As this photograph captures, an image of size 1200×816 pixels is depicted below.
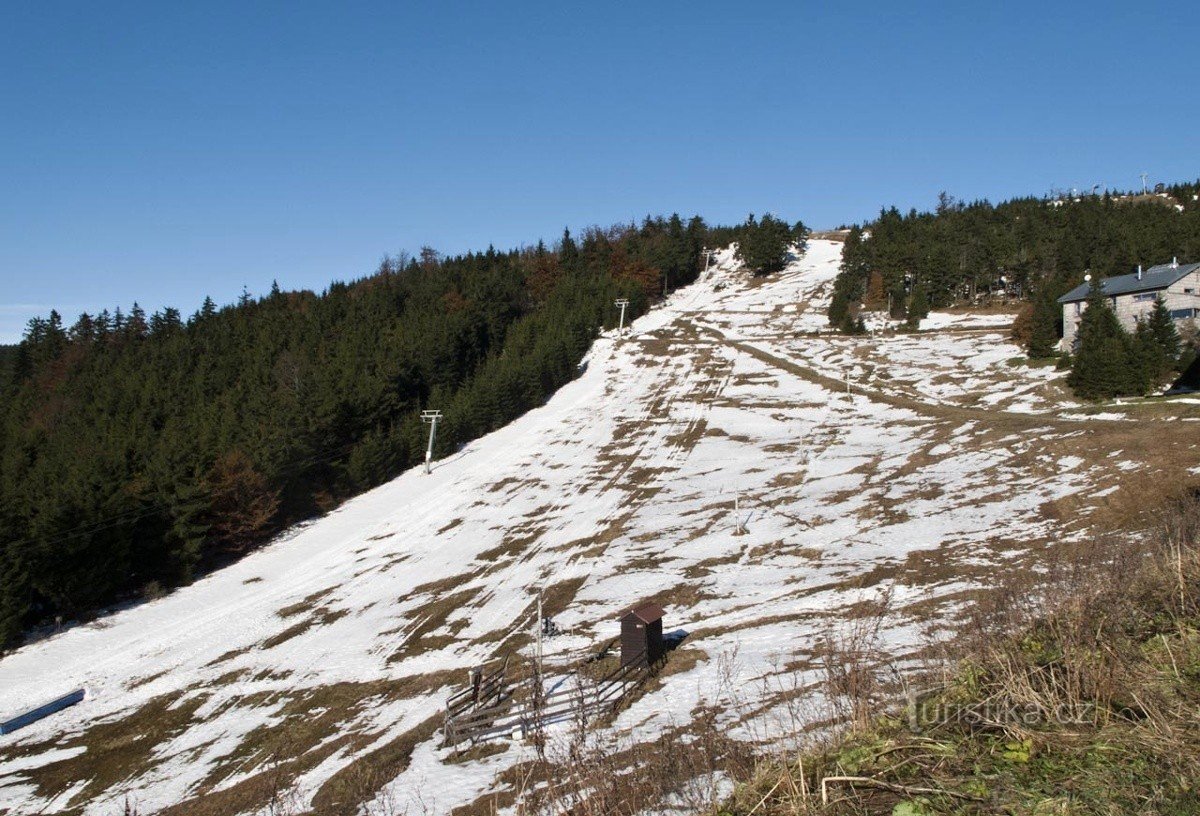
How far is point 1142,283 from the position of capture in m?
73.5

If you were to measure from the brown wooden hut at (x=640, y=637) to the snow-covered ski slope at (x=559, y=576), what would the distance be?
1080 mm

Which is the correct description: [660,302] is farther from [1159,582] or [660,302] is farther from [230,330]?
[1159,582]

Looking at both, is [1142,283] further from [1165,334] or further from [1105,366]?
[1105,366]

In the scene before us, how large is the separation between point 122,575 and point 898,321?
345 feet

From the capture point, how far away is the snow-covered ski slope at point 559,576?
22984 millimetres

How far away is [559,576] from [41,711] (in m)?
25.2

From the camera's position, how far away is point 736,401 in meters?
77.7

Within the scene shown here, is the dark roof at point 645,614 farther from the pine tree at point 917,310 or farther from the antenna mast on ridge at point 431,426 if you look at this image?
the pine tree at point 917,310

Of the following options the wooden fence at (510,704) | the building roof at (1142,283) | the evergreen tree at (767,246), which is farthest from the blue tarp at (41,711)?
the evergreen tree at (767,246)

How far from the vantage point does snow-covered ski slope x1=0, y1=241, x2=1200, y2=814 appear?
22984 millimetres

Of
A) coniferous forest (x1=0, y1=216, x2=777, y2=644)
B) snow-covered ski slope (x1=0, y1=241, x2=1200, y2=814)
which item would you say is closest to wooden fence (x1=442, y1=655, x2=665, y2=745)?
snow-covered ski slope (x1=0, y1=241, x2=1200, y2=814)

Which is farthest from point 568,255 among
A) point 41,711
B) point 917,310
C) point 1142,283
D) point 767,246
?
point 41,711

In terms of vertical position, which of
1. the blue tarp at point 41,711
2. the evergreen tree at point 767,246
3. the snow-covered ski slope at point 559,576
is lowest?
the blue tarp at point 41,711

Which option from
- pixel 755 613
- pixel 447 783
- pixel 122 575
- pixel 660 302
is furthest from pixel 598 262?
pixel 447 783
